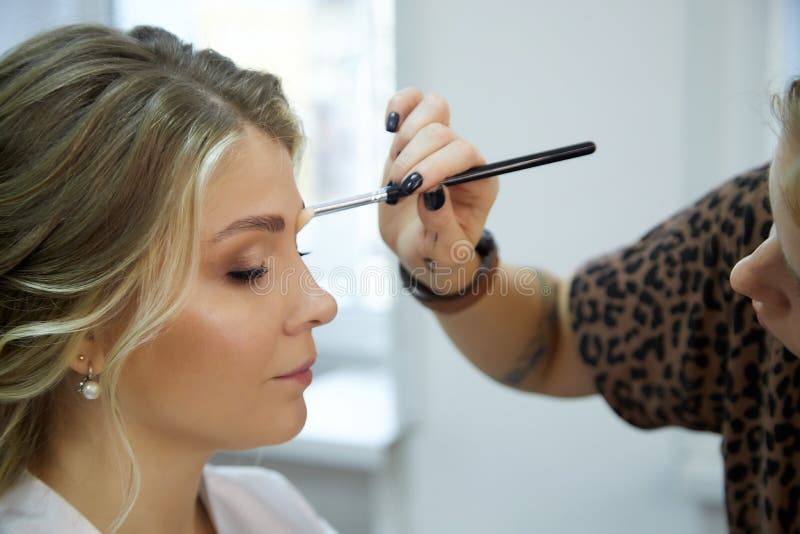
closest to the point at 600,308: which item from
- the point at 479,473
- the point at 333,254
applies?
the point at 479,473

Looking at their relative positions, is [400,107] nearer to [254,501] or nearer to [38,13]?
[254,501]

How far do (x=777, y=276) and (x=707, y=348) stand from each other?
0.23 metres

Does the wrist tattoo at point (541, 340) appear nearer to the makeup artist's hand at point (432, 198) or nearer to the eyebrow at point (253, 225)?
the makeup artist's hand at point (432, 198)

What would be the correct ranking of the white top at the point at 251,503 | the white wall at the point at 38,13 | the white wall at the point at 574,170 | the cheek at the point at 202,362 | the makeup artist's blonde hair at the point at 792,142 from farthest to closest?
the white wall at the point at 38,13, the white wall at the point at 574,170, the white top at the point at 251,503, the cheek at the point at 202,362, the makeup artist's blonde hair at the point at 792,142

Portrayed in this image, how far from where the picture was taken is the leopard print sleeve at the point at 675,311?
811 millimetres

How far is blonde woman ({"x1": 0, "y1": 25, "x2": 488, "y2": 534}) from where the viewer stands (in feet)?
2.18

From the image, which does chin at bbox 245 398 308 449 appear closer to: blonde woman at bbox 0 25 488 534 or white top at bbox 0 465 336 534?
blonde woman at bbox 0 25 488 534

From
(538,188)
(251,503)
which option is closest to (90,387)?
(251,503)

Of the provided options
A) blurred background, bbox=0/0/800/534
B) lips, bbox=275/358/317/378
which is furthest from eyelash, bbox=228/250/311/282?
blurred background, bbox=0/0/800/534

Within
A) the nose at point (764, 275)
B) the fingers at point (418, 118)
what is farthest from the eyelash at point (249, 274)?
the nose at point (764, 275)

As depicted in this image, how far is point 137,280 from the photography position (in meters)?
0.68

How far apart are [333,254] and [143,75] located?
41.0 inches

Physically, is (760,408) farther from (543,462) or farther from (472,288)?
(543,462)

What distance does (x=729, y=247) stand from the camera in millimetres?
812
